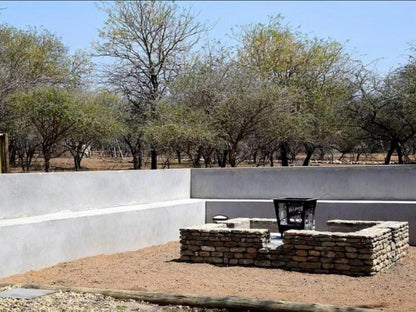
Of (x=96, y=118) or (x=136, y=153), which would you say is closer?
(x=96, y=118)

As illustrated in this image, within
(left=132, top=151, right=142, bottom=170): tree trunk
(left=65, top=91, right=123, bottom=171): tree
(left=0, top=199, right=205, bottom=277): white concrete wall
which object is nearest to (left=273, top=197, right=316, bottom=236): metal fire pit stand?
(left=0, top=199, right=205, bottom=277): white concrete wall

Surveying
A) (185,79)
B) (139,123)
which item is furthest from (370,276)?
(139,123)

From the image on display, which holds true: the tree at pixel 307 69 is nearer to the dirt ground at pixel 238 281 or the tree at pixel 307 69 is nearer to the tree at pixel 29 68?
the tree at pixel 29 68

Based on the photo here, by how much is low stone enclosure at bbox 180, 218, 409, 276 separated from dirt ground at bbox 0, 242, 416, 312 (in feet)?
0.73

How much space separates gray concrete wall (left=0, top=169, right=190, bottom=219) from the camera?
33.9 ft

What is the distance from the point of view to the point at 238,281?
28.9ft

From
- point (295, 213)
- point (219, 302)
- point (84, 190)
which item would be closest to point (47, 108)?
point (84, 190)

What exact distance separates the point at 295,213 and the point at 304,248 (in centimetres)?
133

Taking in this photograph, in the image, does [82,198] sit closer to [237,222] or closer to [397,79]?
[237,222]

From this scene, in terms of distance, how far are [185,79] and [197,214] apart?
8.92 metres

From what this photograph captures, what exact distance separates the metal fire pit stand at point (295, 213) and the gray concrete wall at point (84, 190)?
3.69m

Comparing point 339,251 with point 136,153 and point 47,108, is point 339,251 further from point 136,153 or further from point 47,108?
point 136,153

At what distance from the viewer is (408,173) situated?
13484 mm

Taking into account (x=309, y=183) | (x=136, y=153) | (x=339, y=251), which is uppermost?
(x=136, y=153)
